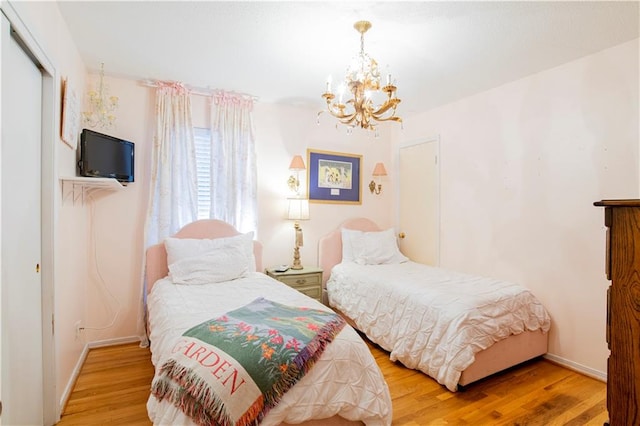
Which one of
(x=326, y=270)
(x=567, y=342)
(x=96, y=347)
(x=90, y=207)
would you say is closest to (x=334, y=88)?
(x=326, y=270)

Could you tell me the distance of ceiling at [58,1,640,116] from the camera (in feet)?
6.44

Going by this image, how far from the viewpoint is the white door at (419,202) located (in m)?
3.82

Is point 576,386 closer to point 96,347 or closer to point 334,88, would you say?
point 334,88

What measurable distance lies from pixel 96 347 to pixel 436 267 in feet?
11.6

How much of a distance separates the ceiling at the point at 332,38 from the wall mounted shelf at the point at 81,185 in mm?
1056

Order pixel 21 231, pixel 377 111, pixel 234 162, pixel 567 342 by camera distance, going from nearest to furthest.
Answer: pixel 21 231 → pixel 377 111 → pixel 567 342 → pixel 234 162

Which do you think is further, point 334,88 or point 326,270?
point 326,270

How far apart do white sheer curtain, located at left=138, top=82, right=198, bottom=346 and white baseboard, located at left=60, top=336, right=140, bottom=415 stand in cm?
18

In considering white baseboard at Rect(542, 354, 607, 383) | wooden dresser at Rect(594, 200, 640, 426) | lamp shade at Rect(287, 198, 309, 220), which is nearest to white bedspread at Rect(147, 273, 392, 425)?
wooden dresser at Rect(594, 200, 640, 426)

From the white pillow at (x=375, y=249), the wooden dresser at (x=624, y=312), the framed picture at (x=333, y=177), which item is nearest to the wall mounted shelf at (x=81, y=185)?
the framed picture at (x=333, y=177)

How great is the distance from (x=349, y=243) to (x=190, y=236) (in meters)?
1.81

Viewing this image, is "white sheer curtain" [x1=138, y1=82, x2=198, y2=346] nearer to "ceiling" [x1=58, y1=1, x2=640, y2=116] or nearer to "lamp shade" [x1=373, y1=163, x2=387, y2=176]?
"ceiling" [x1=58, y1=1, x2=640, y2=116]

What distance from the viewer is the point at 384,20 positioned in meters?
2.07

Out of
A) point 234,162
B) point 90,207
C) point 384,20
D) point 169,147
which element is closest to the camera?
point 384,20
